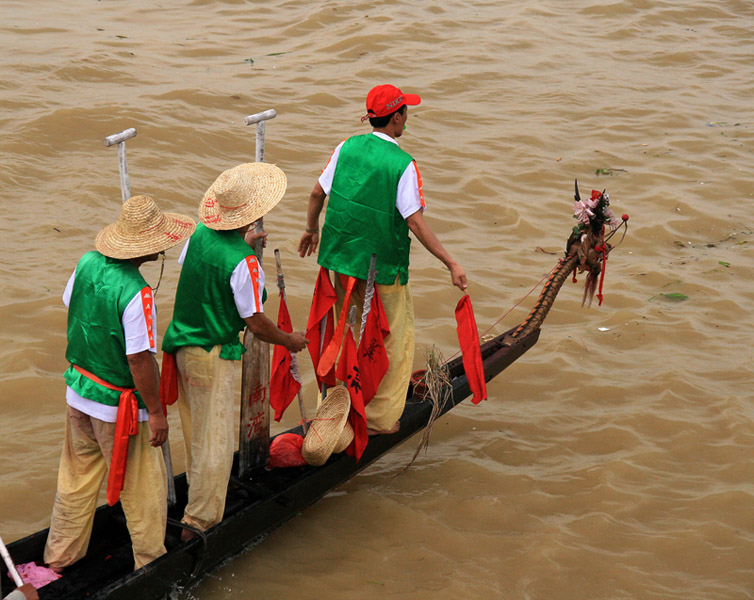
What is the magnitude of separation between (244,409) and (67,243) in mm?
3736

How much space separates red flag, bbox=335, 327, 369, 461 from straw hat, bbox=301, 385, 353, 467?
0.05m

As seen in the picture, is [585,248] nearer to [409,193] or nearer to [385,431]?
[409,193]

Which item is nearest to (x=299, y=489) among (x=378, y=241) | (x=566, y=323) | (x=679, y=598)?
(x=378, y=241)

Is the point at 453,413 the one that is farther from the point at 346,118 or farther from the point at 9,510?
the point at 346,118

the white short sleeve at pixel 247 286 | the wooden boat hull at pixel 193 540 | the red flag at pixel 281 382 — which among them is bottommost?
the wooden boat hull at pixel 193 540

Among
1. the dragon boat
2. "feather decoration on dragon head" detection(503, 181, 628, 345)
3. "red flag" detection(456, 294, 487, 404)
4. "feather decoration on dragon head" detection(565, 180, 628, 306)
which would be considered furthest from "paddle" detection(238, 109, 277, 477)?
"feather decoration on dragon head" detection(565, 180, 628, 306)

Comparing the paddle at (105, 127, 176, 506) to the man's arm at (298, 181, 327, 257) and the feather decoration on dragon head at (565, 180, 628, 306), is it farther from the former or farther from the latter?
the feather decoration on dragon head at (565, 180, 628, 306)

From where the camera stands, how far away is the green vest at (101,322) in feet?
11.5

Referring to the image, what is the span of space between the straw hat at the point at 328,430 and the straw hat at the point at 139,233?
4.61 ft

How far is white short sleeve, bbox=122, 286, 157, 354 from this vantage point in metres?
3.48

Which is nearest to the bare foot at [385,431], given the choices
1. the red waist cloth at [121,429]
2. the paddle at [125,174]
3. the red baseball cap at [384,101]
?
the paddle at [125,174]

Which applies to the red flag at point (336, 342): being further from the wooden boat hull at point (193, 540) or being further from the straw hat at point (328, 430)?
the wooden boat hull at point (193, 540)

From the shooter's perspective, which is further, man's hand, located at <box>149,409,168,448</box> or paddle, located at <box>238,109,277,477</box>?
paddle, located at <box>238,109,277,477</box>

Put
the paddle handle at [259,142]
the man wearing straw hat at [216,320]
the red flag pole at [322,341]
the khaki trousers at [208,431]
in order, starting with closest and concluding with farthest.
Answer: the man wearing straw hat at [216,320], the khaki trousers at [208,431], the paddle handle at [259,142], the red flag pole at [322,341]
